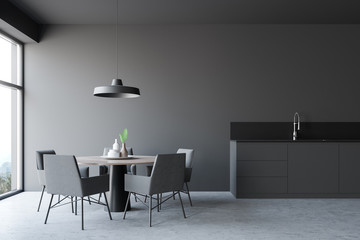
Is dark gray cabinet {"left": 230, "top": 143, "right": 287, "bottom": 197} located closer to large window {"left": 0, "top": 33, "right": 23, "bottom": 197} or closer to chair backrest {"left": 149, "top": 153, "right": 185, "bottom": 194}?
chair backrest {"left": 149, "top": 153, "right": 185, "bottom": 194}

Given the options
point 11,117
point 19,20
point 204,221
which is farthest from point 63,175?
point 19,20

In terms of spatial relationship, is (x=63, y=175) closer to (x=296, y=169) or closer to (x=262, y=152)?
(x=262, y=152)

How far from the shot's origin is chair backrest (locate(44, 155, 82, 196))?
3455 mm

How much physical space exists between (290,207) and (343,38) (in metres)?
3.26

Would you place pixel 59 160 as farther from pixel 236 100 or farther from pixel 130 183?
pixel 236 100

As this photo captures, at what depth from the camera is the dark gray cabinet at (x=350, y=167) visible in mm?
5160

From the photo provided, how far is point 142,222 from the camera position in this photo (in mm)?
3754

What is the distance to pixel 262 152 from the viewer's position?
5.17 metres

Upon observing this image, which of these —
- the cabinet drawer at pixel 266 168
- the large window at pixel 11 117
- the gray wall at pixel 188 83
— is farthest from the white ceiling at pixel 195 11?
the cabinet drawer at pixel 266 168

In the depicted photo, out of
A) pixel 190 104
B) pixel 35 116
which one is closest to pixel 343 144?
pixel 190 104

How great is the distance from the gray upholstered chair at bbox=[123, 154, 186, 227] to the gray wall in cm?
194

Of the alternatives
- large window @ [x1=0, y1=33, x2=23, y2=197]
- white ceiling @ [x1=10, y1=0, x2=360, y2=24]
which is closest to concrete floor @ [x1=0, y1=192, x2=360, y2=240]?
large window @ [x1=0, y1=33, x2=23, y2=197]

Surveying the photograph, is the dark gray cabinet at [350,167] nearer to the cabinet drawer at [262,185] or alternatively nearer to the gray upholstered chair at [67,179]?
the cabinet drawer at [262,185]

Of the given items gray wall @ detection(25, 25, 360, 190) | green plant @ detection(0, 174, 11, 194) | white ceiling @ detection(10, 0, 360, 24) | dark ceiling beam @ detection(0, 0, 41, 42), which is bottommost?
green plant @ detection(0, 174, 11, 194)
